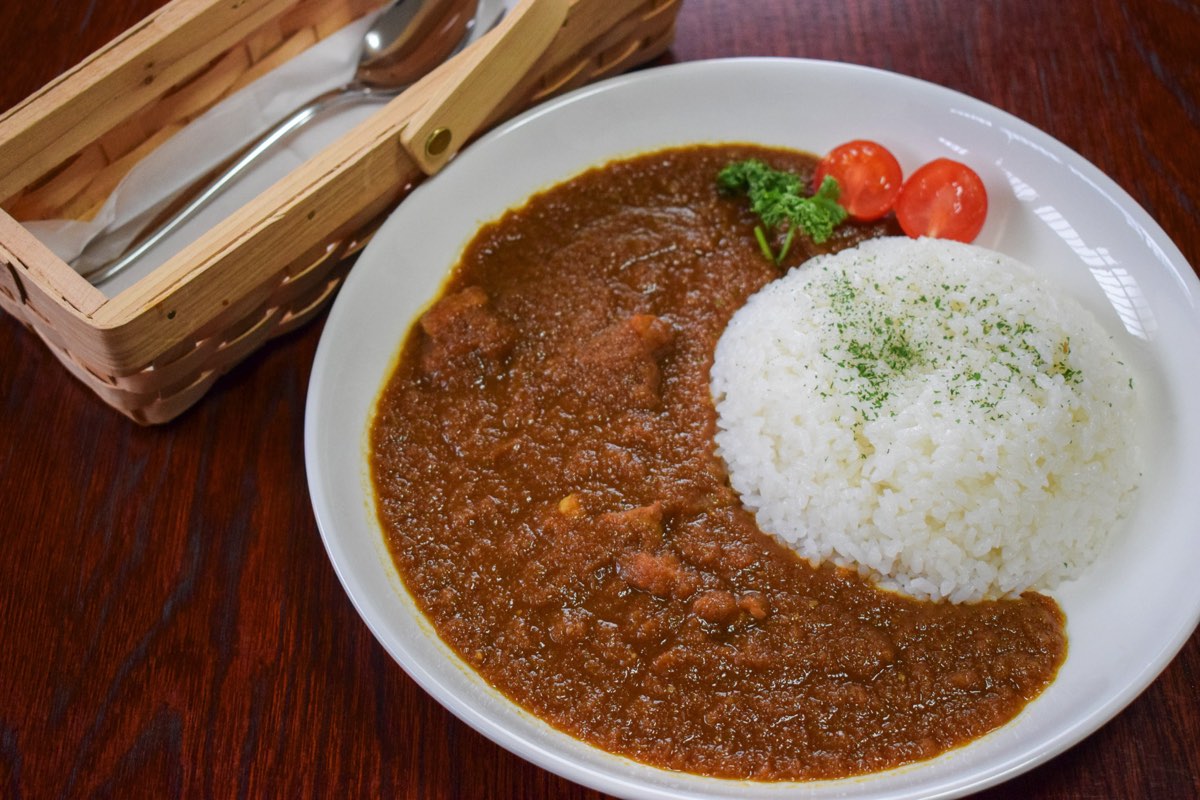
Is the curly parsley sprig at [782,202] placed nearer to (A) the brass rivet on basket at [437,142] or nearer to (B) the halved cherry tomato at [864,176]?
(B) the halved cherry tomato at [864,176]

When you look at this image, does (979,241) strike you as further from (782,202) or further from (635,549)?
(635,549)

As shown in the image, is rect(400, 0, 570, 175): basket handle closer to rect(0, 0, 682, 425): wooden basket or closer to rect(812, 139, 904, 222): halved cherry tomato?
rect(0, 0, 682, 425): wooden basket

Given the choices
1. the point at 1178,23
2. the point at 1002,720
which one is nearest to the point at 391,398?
the point at 1002,720

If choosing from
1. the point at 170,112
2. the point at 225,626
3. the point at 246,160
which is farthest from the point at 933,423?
the point at 170,112

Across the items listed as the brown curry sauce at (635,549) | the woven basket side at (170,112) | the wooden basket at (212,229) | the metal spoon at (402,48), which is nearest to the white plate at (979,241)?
the brown curry sauce at (635,549)

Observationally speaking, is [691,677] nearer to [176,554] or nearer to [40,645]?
[176,554]
